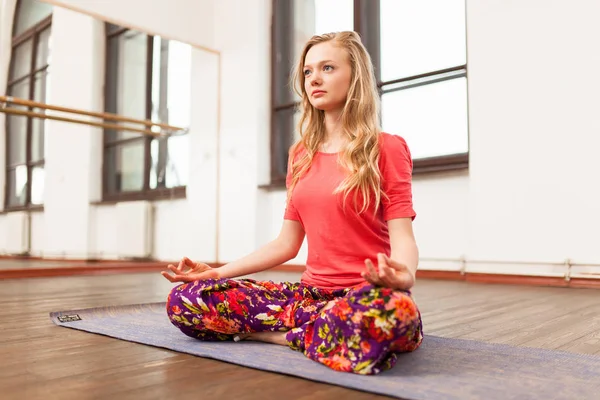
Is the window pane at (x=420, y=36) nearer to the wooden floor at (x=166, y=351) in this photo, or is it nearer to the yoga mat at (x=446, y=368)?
the wooden floor at (x=166, y=351)

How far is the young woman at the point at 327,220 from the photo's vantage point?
1.23m

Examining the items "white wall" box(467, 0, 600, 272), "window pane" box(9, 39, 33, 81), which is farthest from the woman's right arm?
"window pane" box(9, 39, 33, 81)

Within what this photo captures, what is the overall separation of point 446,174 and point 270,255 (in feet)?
7.37

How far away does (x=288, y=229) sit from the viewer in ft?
4.75

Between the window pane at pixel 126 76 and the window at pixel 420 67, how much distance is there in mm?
1415

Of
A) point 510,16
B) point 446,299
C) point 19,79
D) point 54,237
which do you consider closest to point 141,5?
point 19,79

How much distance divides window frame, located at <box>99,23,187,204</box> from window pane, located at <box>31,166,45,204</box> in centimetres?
45

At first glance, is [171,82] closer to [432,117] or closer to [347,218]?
[432,117]

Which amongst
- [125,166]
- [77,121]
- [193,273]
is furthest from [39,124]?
[193,273]

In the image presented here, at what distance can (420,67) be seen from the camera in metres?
3.64

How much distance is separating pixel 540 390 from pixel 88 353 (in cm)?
92

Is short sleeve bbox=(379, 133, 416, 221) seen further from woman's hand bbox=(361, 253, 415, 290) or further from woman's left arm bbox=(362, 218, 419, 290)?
woman's hand bbox=(361, 253, 415, 290)

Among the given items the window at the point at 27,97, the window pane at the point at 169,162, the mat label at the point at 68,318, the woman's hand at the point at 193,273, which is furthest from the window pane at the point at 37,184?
the woman's hand at the point at 193,273

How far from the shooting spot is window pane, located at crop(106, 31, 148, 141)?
13.4 ft
